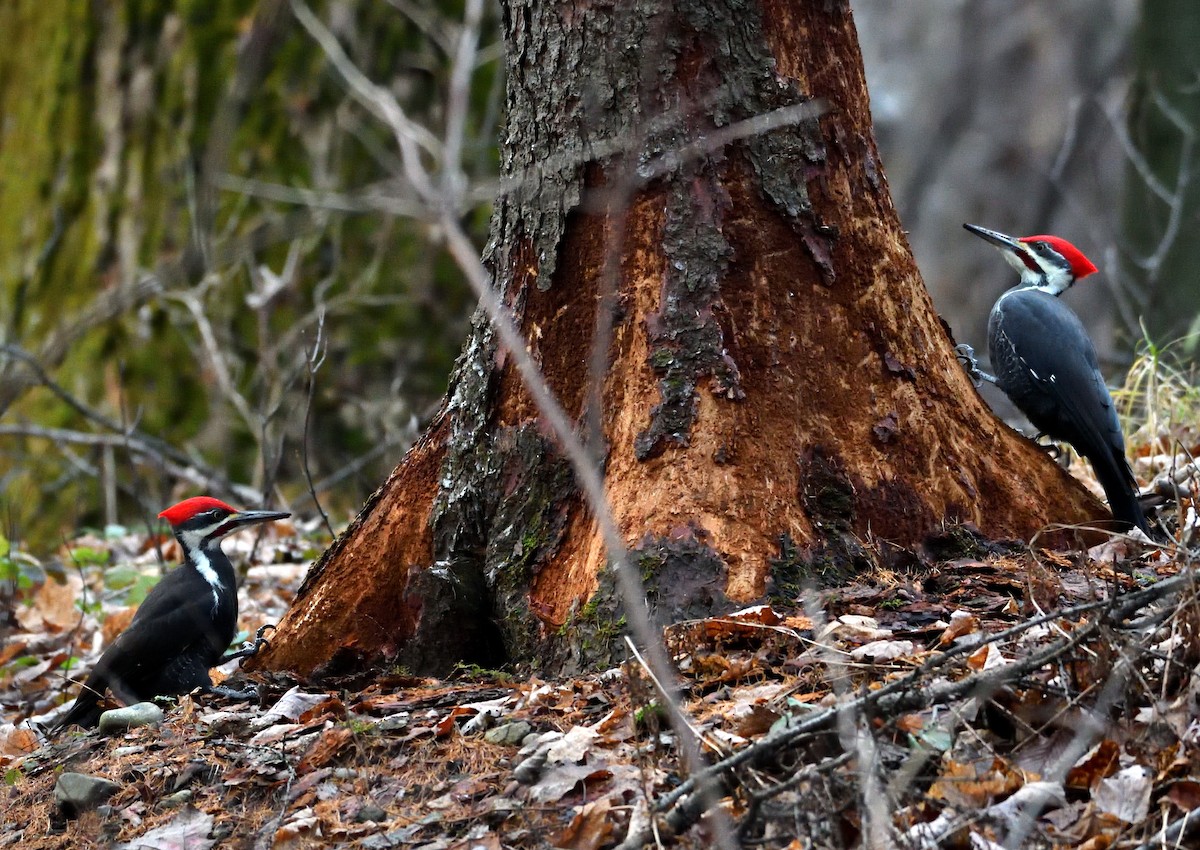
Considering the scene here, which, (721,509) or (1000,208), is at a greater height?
(1000,208)

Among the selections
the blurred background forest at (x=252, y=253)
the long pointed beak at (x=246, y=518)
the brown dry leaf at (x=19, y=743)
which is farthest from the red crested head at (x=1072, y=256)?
the brown dry leaf at (x=19, y=743)

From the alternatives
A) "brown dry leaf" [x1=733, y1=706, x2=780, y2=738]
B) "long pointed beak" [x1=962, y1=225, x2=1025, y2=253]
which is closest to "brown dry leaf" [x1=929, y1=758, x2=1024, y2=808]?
"brown dry leaf" [x1=733, y1=706, x2=780, y2=738]

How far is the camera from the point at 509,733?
120 inches

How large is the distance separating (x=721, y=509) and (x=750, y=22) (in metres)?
1.42

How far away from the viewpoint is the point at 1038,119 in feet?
47.0

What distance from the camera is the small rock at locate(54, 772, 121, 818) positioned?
3.20m

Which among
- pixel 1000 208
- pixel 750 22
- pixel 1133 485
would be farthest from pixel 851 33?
pixel 1000 208

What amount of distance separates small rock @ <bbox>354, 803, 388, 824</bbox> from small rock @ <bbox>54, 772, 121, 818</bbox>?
78 centimetres

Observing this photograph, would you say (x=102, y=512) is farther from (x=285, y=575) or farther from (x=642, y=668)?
(x=642, y=668)

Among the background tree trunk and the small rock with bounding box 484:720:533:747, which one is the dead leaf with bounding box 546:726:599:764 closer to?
the small rock with bounding box 484:720:533:747

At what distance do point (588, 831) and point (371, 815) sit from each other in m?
0.59

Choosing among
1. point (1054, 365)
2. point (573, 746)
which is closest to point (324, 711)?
point (573, 746)

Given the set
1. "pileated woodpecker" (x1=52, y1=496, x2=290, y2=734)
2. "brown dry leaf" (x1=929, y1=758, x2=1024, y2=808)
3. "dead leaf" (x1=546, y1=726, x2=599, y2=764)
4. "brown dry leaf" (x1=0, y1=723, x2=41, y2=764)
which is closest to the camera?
"brown dry leaf" (x1=929, y1=758, x2=1024, y2=808)

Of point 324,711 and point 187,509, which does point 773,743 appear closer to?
point 324,711
